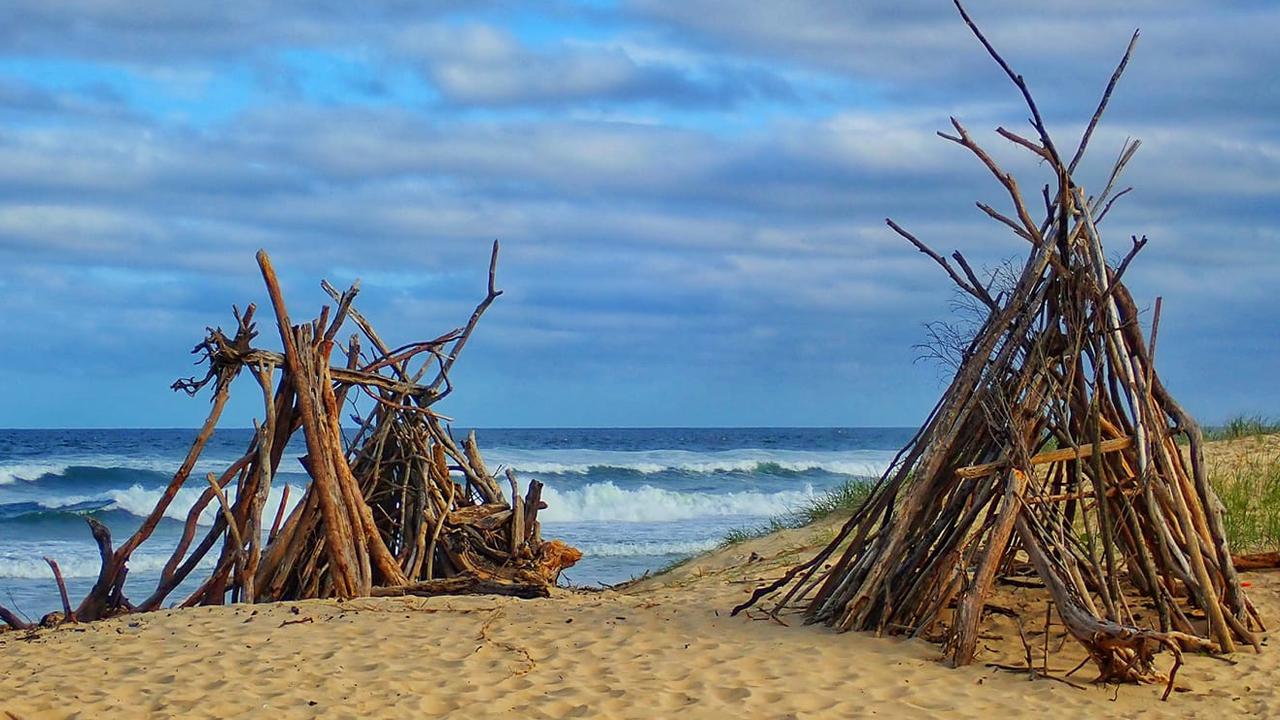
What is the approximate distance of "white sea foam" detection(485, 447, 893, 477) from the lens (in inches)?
1342

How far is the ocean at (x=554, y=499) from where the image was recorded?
1617cm

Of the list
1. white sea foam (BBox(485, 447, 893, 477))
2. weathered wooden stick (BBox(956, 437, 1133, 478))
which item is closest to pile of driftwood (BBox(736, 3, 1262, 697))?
weathered wooden stick (BBox(956, 437, 1133, 478))

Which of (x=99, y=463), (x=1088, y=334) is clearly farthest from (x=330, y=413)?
(x=99, y=463)

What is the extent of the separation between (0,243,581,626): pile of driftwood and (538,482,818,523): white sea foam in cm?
1438

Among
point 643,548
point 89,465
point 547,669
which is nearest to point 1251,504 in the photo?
point 547,669

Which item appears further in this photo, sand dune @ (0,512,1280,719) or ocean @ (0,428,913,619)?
ocean @ (0,428,913,619)

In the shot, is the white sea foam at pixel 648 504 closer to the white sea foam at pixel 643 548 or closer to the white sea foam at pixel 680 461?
the white sea foam at pixel 680 461

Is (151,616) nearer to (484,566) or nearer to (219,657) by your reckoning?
(219,657)

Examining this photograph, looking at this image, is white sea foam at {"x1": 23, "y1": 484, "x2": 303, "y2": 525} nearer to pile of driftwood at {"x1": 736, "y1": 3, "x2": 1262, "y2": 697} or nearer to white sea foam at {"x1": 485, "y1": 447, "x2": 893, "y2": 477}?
white sea foam at {"x1": 485, "y1": 447, "x2": 893, "y2": 477}

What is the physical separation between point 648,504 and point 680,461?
1279 centimetres

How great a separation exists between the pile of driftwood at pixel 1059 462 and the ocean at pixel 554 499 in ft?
14.6

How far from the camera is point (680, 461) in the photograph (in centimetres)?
3859

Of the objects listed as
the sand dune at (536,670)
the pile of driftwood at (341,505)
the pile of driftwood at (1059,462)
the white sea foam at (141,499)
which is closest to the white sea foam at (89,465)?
the white sea foam at (141,499)

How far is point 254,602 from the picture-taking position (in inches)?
337
